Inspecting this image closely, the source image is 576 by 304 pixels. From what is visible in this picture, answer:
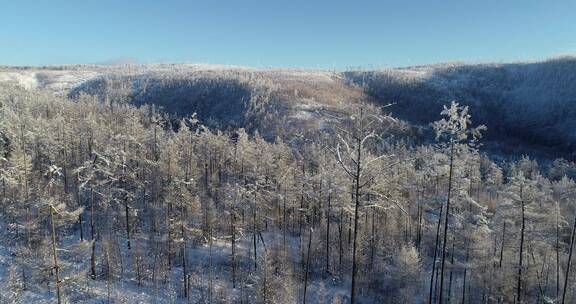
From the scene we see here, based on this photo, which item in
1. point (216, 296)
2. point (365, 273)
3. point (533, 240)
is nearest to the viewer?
point (533, 240)

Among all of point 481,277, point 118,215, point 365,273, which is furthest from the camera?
point 118,215

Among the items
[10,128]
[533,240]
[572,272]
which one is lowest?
[572,272]

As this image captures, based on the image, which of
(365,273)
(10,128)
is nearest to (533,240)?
(365,273)

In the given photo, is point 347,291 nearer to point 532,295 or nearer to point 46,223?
point 532,295

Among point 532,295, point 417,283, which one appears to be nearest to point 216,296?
point 417,283

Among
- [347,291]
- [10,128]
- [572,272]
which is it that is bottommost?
[347,291]

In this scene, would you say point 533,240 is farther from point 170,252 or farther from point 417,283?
point 170,252

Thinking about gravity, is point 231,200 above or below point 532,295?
above

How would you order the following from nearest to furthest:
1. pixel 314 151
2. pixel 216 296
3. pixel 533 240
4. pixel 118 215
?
pixel 533 240 → pixel 216 296 → pixel 118 215 → pixel 314 151

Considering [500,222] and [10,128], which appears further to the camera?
[10,128]
